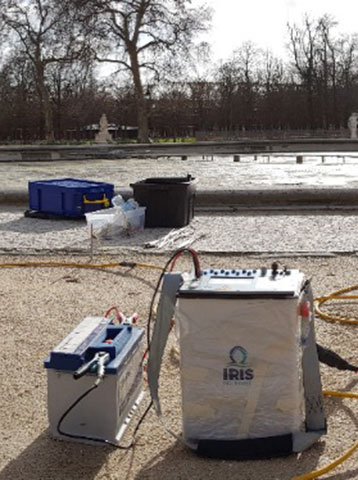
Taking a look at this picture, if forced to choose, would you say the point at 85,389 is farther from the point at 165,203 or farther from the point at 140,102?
the point at 140,102

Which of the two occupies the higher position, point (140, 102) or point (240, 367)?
point (140, 102)

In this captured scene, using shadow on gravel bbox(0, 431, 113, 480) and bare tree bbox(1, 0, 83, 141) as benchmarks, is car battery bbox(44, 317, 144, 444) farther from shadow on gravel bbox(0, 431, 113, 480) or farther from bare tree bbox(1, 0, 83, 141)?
bare tree bbox(1, 0, 83, 141)

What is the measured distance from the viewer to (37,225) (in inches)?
423

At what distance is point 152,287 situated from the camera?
6.45 m

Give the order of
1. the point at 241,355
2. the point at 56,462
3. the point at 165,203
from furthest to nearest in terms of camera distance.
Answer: the point at 165,203 < the point at 56,462 < the point at 241,355

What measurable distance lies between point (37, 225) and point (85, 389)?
303 inches

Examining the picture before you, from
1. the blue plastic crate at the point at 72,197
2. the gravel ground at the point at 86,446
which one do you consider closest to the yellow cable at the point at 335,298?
the gravel ground at the point at 86,446

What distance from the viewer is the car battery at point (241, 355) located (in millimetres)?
2988

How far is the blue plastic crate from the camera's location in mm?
10953

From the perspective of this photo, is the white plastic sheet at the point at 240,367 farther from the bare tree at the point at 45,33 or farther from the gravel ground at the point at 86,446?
the bare tree at the point at 45,33

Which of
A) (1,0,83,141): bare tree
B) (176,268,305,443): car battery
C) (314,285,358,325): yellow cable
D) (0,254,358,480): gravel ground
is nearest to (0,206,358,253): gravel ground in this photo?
(0,254,358,480): gravel ground

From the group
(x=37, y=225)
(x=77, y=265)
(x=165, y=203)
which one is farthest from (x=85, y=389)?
(x=37, y=225)

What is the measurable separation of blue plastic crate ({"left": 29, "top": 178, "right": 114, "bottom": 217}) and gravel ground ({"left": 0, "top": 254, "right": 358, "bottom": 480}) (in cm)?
417

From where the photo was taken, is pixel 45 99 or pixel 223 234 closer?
pixel 223 234
